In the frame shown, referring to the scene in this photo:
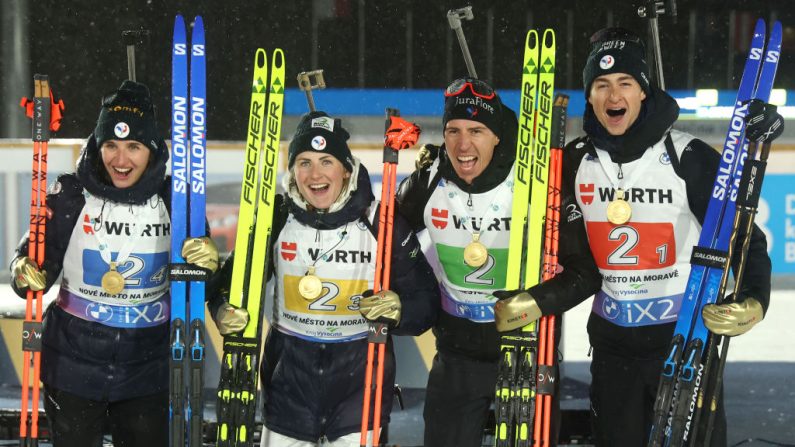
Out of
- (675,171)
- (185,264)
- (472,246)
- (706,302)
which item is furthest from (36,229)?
(706,302)

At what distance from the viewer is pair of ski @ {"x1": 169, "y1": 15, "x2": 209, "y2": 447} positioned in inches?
148

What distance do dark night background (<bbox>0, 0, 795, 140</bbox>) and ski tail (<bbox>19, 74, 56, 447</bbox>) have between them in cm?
639

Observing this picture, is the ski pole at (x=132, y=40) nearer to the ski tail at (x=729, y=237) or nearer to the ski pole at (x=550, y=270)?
the ski pole at (x=550, y=270)

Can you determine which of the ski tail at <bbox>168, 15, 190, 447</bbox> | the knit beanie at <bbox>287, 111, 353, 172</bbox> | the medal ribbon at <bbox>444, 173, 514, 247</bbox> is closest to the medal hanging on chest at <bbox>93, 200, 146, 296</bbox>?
the ski tail at <bbox>168, 15, 190, 447</bbox>

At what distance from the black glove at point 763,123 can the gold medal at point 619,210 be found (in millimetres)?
437

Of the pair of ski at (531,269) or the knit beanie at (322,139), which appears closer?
the knit beanie at (322,139)

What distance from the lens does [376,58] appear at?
10.7 metres

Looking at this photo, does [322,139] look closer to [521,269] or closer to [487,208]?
[487,208]

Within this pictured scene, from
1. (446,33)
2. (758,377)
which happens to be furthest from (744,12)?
(758,377)

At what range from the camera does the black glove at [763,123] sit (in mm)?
3561

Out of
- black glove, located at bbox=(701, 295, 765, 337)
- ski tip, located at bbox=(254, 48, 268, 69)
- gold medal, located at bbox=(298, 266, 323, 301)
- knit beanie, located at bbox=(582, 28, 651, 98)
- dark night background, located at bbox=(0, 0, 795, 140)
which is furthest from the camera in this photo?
dark night background, located at bbox=(0, 0, 795, 140)

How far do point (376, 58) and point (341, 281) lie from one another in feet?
23.8

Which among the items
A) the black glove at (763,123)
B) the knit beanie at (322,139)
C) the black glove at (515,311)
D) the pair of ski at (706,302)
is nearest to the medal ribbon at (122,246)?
the knit beanie at (322,139)

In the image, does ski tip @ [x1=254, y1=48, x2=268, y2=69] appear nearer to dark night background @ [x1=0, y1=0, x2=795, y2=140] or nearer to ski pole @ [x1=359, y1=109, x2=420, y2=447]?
ski pole @ [x1=359, y1=109, x2=420, y2=447]
